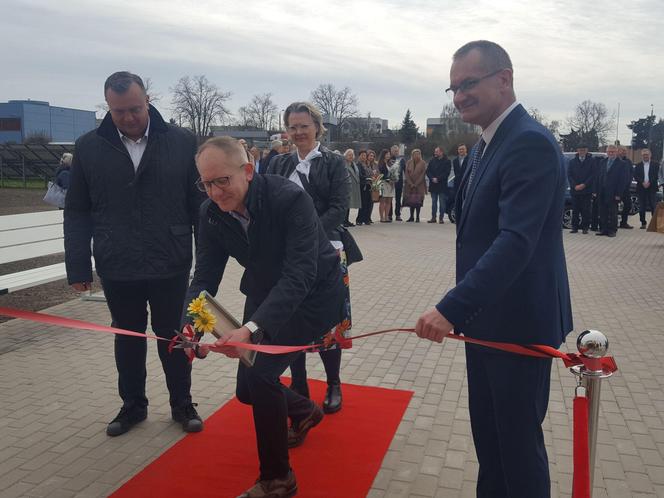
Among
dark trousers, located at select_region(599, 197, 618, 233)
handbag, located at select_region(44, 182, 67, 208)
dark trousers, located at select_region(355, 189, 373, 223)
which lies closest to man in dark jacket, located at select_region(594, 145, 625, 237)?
dark trousers, located at select_region(599, 197, 618, 233)

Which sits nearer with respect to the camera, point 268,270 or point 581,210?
point 268,270

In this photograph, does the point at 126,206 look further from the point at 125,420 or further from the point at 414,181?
the point at 414,181

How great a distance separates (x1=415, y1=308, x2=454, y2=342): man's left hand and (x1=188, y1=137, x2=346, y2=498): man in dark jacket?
0.78 metres

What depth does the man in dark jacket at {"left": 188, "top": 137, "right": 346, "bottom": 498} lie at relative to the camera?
2.83 meters

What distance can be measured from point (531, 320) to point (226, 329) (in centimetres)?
133

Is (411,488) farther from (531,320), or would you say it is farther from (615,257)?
(615,257)

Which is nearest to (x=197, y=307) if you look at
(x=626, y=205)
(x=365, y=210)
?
(x=365, y=210)

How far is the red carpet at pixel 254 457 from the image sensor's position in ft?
11.1

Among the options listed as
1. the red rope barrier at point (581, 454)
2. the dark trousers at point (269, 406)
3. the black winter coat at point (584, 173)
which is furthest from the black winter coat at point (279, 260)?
the black winter coat at point (584, 173)

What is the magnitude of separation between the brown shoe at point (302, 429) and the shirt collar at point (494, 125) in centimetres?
218

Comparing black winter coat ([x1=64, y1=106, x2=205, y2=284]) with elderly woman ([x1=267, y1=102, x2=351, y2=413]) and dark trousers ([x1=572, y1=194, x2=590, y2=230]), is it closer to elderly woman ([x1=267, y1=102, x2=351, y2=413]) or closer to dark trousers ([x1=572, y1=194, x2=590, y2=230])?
elderly woman ([x1=267, y1=102, x2=351, y2=413])

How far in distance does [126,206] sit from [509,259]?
254 cm

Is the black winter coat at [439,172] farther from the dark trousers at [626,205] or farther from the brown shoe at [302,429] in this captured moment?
the brown shoe at [302,429]

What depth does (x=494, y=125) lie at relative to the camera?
2.48 meters
